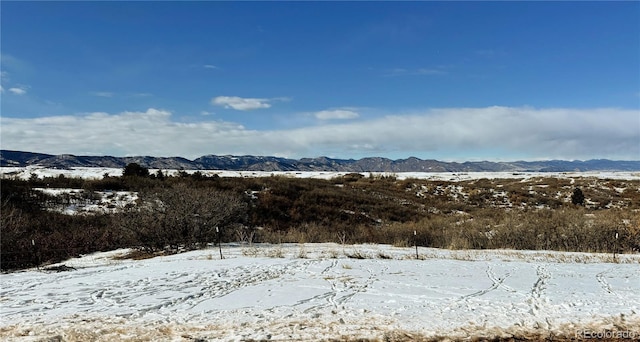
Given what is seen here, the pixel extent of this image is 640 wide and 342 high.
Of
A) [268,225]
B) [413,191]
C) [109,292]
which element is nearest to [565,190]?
[413,191]

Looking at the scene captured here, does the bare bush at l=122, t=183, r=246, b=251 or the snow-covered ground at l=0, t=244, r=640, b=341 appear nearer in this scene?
the snow-covered ground at l=0, t=244, r=640, b=341

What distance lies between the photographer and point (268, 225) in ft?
81.8

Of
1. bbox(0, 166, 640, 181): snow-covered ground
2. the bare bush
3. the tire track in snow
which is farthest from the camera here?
bbox(0, 166, 640, 181): snow-covered ground

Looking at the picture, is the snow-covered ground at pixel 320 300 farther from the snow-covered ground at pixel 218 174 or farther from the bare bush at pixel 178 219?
the snow-covered ground at pixel 218 174

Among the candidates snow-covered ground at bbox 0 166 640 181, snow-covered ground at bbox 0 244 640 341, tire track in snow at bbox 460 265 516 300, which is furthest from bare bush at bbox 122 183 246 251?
snow-covered ground at bbox 0 166 640 181

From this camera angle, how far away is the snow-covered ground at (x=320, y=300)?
20.9 feet

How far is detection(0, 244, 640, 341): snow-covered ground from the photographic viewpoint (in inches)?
251

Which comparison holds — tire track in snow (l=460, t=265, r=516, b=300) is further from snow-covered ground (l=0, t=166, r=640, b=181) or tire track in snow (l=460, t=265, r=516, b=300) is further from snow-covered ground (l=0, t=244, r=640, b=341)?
snow-covered ground (l=0, t=166, r=640, b=181)

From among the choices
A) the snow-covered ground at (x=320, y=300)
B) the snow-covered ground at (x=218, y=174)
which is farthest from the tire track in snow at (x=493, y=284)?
the snow-covered ground at (x=218, y=174)

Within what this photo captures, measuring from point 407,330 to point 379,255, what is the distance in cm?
780

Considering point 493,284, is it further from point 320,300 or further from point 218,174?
point 218,174

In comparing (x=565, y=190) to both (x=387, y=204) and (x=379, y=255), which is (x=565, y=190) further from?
(x=379, y=255)

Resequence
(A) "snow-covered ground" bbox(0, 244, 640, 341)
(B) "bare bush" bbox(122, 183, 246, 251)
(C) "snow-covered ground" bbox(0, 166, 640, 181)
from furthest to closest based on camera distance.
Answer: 1. (C) "snow-covered ground" bbox(0, 166, 640, 181)
2. (B) "bare bush" bbox(122, 183, 246, 251)
3. (A) "snow-covered ground" bbox(0, 244, 640, 341)

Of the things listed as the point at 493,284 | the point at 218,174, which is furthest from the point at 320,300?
the point at 218,174
